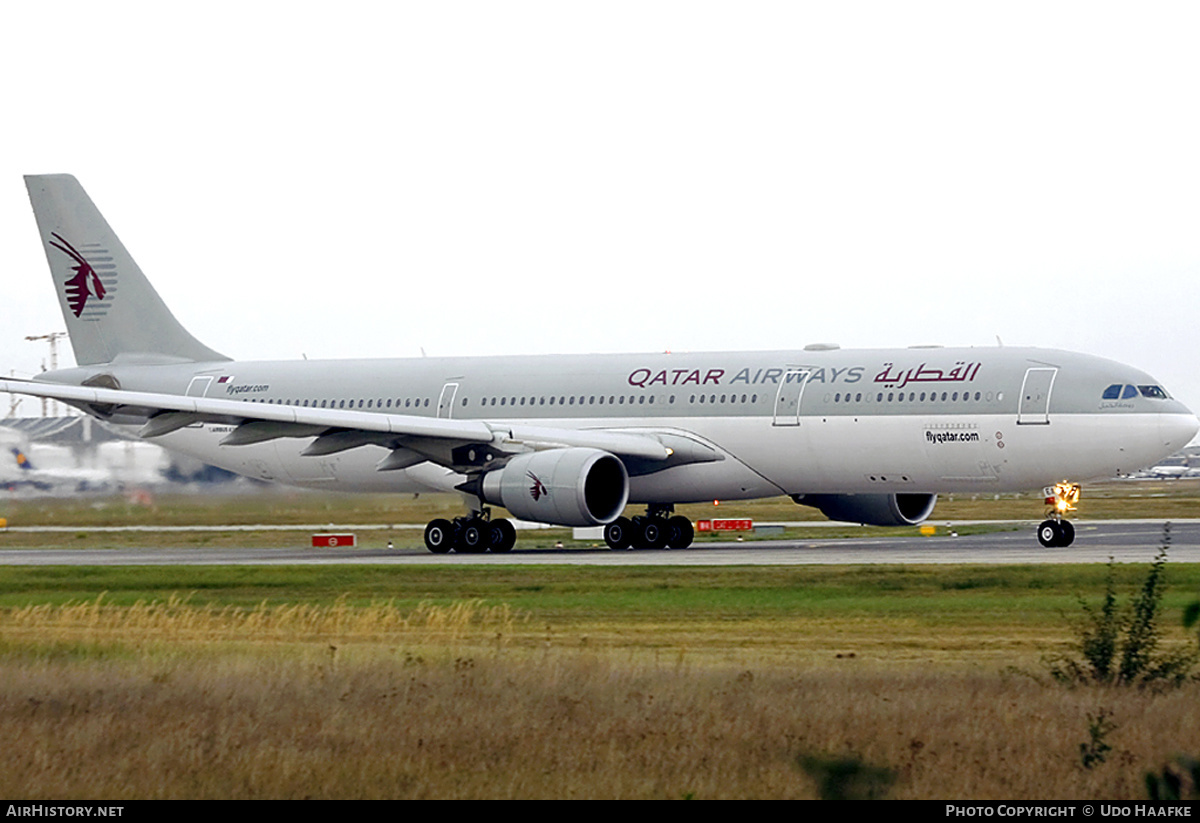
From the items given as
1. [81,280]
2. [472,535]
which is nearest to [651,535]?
[472,535]

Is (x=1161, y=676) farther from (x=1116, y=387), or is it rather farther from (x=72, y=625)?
(x=1116, y=387)

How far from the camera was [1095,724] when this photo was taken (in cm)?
1232

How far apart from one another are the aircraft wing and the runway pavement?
90.7 inches

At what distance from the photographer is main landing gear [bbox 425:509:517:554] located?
3772 cm

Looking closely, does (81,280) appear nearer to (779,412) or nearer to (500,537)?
(500,537)

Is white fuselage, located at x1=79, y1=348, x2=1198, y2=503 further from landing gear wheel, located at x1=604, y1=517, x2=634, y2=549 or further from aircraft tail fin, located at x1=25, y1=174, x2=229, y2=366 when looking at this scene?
aircraft tail fin, located at x1=25, y1=174, x2=229, y2=366

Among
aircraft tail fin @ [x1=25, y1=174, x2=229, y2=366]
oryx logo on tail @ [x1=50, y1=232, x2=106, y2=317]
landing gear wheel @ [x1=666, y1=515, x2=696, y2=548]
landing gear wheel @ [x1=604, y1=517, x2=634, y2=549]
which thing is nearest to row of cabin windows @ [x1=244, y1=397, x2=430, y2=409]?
aircraft tail fin @ [x1=25, y1=174, x2=229, y2=366]

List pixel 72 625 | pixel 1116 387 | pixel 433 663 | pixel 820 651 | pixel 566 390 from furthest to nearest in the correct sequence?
pixel 566 390 < pixel 1116 387 < pixel 72 625 < pixel 820 651 < pixel 433 663

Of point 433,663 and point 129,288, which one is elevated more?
point 129,288

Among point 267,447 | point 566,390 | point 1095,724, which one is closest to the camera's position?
point 1095,724

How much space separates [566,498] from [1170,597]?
14391 millimetres

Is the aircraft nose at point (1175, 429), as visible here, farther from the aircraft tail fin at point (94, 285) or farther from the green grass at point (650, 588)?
the aircraft tail fin at point (94, 285)

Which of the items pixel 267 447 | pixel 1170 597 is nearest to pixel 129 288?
pixel 267 447

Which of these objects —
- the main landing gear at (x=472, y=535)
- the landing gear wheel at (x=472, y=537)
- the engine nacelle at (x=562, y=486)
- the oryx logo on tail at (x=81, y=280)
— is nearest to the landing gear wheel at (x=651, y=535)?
the engine nacelle at (x=562, y=486)
